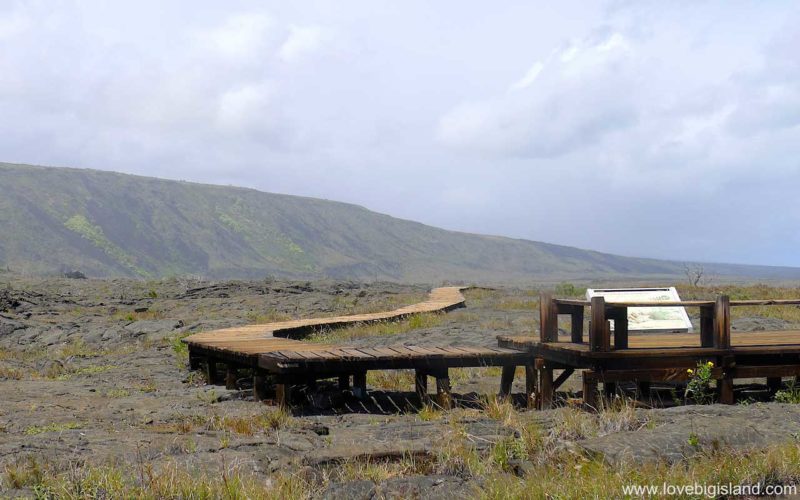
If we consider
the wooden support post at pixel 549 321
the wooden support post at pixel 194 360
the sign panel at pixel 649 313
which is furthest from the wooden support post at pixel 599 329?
the wooden support post at pixel 194 360

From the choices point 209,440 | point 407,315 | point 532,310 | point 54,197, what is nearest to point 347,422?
point 209,440

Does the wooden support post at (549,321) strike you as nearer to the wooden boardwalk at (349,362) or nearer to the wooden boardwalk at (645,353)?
the wooden boardwalk at (645,353)

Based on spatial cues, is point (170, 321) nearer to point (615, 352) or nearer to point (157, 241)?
point (615, 352)

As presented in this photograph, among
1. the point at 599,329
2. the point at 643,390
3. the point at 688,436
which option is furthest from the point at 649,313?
the point at 688,436

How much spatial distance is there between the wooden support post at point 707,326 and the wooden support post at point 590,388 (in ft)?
5.21

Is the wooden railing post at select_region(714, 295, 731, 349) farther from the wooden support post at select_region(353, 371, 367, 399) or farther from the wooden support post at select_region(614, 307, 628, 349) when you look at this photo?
the wooden support post at select_region(353, 371, 367, 399)

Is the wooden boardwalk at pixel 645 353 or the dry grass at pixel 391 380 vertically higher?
the wooden boardwalk at pixel 645 353

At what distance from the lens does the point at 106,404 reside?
10906 mm

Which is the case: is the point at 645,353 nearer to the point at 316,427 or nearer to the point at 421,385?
the point at 421,385

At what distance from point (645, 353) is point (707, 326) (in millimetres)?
1039

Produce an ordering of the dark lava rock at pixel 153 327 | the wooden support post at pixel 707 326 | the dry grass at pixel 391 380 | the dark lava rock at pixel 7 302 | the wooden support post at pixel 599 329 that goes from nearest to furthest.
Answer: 1. the wooden support post at pixel 599 329
2. the wooden support post at pixel 707 326
3. the dry grass at pixel 391 380
4. the dark lava rock at pixel 153 327
5. the dark lava rock at pixel 7 302

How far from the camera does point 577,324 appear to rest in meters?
10.5

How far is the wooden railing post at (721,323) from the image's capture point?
952 centimetres

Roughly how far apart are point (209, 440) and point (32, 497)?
6.09 feet
